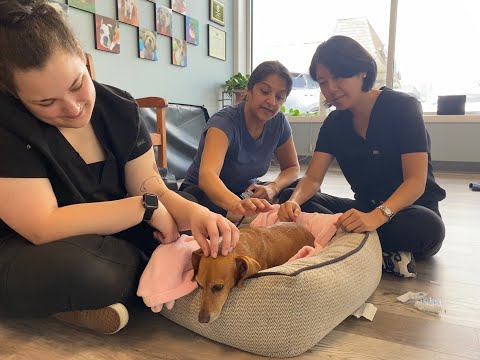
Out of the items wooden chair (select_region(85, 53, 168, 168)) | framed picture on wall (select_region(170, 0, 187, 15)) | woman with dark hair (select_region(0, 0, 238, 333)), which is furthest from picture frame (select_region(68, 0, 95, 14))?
woman with dark hair (select_region(0, 0, 238, 333))

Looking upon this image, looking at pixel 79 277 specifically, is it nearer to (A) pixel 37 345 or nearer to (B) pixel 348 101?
(A) pixel 37 345

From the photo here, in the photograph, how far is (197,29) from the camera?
14.0 feet

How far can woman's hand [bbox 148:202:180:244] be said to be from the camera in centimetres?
114

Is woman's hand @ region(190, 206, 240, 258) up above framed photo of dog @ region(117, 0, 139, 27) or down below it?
below

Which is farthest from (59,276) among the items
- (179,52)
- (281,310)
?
(179,52)

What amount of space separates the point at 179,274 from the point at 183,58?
3.29m

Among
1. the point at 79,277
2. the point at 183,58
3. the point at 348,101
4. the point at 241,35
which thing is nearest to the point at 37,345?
the point at 79,277

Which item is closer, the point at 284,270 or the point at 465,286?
the point at 284,270

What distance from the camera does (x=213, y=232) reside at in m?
1.04

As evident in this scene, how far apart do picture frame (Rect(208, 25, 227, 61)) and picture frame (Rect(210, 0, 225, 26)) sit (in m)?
0.09

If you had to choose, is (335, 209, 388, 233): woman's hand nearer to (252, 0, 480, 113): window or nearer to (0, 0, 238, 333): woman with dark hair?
(0, 0, 238, 333): woman with dark hair

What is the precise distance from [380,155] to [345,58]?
0.41 metres

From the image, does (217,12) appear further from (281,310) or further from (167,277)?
(281,310)

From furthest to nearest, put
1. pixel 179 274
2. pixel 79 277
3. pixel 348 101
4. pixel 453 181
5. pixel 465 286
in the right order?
pixel 453 181 < pixel 348 101 < pixel 465 286 < pixel 179 274 < pixel 79 277
